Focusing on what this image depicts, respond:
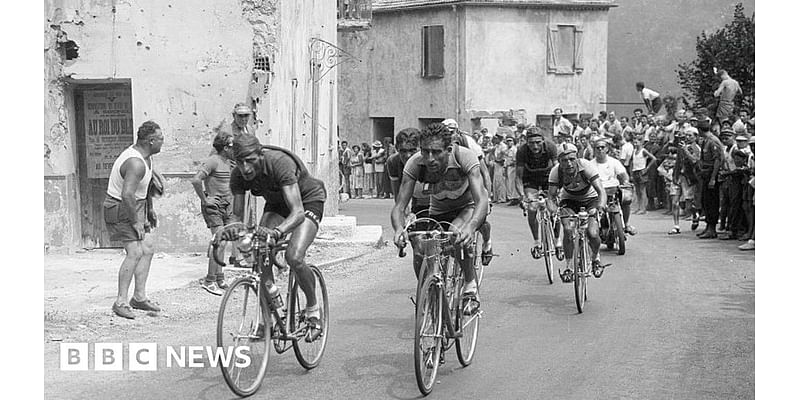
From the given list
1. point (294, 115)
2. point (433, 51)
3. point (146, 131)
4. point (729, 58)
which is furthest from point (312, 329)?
point (433, 51)

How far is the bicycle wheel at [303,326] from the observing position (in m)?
8.58

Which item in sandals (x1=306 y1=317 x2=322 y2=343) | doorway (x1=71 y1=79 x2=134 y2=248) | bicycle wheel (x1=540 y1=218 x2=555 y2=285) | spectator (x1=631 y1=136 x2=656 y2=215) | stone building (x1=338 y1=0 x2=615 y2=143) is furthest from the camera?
stone building (x1=338 y1=0 x2=615 y2=143)

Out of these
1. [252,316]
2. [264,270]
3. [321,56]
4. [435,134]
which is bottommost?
[252,316]

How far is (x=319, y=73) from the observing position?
64.7 ft

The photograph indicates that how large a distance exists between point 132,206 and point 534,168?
5060mm

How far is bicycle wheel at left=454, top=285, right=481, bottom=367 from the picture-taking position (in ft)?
28.5

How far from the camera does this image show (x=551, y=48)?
37.5m

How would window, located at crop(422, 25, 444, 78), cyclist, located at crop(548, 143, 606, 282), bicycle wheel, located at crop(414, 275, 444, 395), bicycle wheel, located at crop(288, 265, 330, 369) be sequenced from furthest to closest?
window, located at crop(422, 25, 444, 78) → cyclist, located at crop(548, 143, 606, 282) → bicycle wheel, located at crop(288, 265, 330, 369) → bicycle wheel, located at crop(414, 275, 444, 395)

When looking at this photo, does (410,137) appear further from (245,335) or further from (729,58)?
(729,58)

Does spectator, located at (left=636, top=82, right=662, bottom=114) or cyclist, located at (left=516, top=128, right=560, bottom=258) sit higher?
spectator, located at (left=636, top=82, right=662, bottom=114)

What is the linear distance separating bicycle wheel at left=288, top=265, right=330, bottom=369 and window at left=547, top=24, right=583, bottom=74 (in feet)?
96.5

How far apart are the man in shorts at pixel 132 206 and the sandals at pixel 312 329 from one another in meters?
2.52

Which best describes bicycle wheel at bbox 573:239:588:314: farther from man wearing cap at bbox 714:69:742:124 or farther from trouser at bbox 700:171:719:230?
man wearing cap at bbox 714:69:742:124

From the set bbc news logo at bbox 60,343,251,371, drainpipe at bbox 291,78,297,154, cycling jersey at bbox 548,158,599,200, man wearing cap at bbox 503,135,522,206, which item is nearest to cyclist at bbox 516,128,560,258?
cycling jersey at bbox 548,158,599,200
